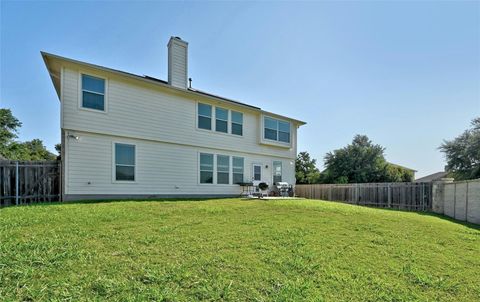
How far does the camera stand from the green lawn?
2.97 meters

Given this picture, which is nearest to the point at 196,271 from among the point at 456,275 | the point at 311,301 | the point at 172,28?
the point at 311,301

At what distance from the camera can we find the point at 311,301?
117 inches

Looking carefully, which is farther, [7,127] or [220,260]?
[7,127]

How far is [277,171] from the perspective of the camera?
52.3ft

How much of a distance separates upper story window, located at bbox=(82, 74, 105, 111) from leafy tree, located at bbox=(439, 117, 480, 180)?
82.7 ft

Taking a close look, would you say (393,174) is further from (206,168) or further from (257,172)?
(206,168)

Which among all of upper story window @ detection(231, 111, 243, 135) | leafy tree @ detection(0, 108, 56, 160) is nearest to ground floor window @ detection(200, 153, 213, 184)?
upper story window @ detection(231, 111, 243, 135)

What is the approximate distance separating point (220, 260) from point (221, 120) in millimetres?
10135

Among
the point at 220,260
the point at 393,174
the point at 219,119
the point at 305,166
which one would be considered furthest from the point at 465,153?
the point at 220,260

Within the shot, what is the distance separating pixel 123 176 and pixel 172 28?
758 centimetres

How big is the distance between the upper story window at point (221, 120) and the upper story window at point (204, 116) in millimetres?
412

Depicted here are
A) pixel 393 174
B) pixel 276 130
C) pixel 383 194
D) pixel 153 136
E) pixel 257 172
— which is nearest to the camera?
pixel 153 136

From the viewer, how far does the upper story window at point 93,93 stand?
31.6ft

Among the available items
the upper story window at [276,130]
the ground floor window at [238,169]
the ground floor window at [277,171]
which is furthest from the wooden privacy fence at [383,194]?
the ground floor window at [238,169]
